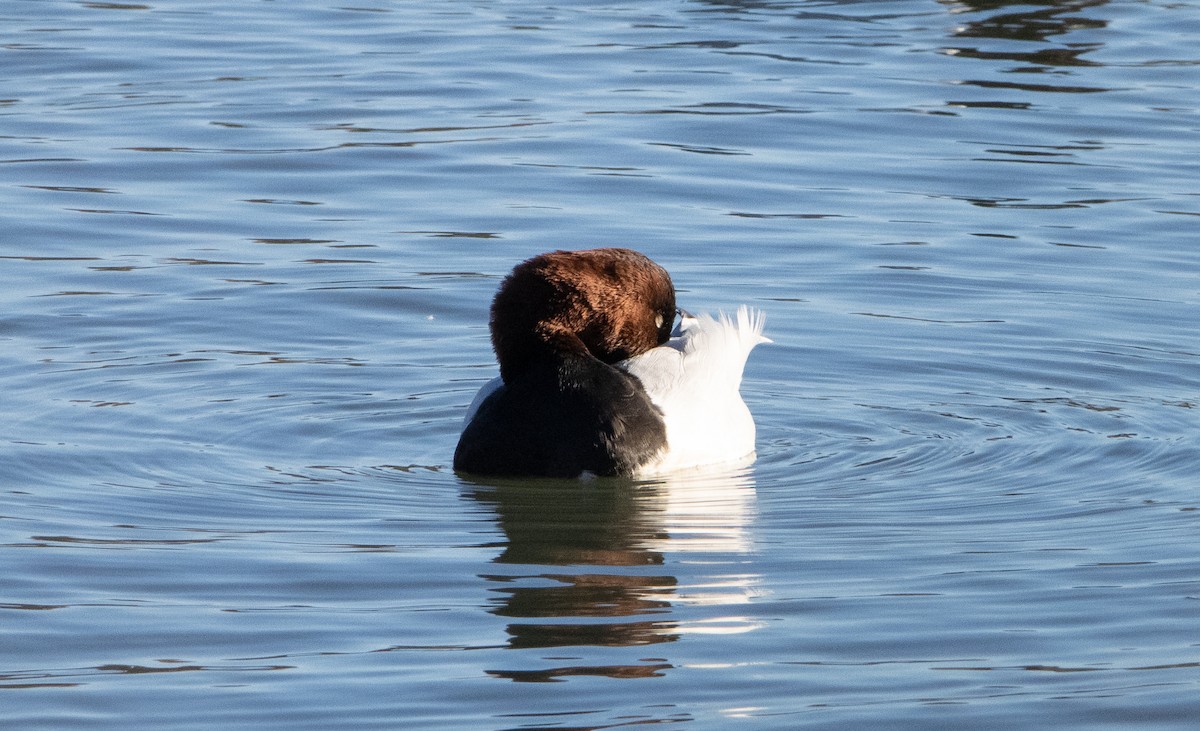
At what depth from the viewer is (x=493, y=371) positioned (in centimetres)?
996

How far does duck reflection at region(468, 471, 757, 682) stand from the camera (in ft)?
19.8

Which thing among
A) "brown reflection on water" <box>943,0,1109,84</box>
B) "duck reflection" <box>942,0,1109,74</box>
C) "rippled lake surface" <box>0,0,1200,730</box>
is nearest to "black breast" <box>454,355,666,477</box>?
"rippled lake surface" <box>0,0,1200,730</box>

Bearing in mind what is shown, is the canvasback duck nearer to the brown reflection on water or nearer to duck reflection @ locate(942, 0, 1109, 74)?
the brown reflection on water

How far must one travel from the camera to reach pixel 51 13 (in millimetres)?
20141

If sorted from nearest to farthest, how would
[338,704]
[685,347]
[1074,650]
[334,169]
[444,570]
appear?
[338,704] → [1074,650] → [444,570] → [685,347] → [334,169]

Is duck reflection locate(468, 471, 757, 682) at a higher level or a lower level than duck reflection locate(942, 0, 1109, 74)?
lower

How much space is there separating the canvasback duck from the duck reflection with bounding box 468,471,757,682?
0.39 ft

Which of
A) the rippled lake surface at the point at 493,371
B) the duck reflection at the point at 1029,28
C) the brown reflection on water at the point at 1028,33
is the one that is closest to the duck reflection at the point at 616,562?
the rippled lake surface at the point at 493,371

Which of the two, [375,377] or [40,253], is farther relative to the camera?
[40,253]

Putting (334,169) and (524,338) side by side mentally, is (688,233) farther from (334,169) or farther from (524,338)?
(524,338)

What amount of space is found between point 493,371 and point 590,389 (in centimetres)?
210

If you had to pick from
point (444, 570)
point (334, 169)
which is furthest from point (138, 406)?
point (334, 169)

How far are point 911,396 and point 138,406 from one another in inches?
140

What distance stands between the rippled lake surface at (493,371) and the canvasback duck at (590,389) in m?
0.14
